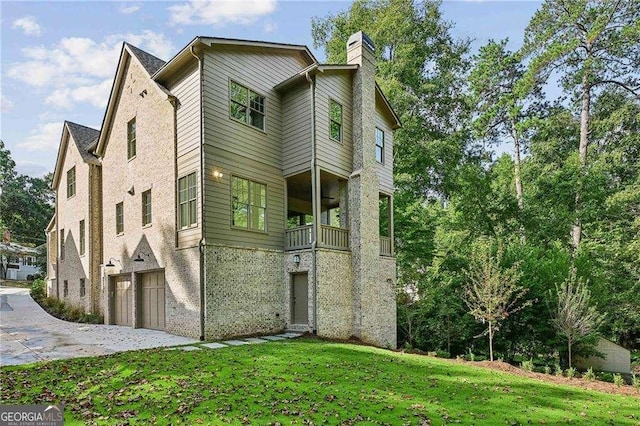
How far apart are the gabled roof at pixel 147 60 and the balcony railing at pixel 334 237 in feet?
29.6

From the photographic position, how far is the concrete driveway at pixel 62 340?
9.95m

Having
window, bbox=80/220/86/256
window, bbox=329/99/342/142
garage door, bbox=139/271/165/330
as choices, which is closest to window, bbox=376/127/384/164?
window, bbox=329/99/342/142

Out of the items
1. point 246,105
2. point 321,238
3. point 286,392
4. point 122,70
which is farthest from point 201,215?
point 122,70

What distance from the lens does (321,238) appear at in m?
14.1

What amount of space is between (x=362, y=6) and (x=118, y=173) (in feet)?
60.9

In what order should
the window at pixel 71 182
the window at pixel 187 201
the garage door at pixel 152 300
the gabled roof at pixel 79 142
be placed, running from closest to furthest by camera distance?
the window at pixel 187 201 → the garage door at pixel 152 300 → the gabled roof at pixel 79 142 → the window at pixel 71 182

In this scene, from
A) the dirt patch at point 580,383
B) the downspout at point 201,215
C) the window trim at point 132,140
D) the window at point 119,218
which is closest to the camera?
the dirt patch at point 580,383

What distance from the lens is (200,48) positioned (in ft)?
42.0

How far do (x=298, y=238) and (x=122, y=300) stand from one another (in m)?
8.39

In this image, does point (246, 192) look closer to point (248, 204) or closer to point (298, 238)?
point (248, 204)

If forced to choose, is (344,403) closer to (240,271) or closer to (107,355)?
(107,355)

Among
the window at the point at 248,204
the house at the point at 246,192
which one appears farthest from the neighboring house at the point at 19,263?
the window at the point at 248,204

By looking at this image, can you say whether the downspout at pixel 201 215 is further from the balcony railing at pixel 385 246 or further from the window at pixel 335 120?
the balcony railing at pixel 385 246

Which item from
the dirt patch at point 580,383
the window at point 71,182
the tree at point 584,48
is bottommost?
the dirt patch at point 580,383
